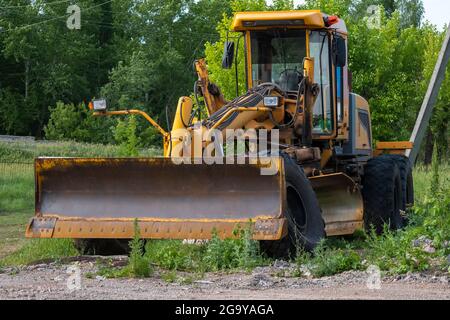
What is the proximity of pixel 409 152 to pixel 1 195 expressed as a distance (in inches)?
437

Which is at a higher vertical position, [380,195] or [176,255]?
[380,195]

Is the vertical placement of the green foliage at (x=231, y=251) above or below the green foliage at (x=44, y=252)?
above

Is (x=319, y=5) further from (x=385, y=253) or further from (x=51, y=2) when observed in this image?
(x=51, y=2)

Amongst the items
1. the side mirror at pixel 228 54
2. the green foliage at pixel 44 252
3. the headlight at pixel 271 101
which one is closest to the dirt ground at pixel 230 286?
the green foliage at pixel 44 252

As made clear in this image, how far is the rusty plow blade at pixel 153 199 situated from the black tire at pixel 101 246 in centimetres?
85

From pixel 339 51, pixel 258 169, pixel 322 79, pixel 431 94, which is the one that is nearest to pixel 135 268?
pixel 258 169

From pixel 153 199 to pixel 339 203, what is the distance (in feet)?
10.3

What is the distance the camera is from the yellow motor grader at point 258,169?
11.2 meters

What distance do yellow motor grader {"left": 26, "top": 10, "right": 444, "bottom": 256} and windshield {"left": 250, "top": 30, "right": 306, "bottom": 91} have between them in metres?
0.01

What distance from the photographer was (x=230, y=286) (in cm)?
A: 947

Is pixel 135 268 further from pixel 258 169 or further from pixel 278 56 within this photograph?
pixel 278 56

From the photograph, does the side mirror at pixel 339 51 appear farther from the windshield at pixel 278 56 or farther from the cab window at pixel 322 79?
the windshield at pixel 278 56

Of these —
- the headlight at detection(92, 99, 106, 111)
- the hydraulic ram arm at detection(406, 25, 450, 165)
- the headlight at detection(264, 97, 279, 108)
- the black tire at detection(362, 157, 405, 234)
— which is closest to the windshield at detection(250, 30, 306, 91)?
the headlight at detection(264, 97, 279, 108)

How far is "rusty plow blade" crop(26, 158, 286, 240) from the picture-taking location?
1114 centimetres
